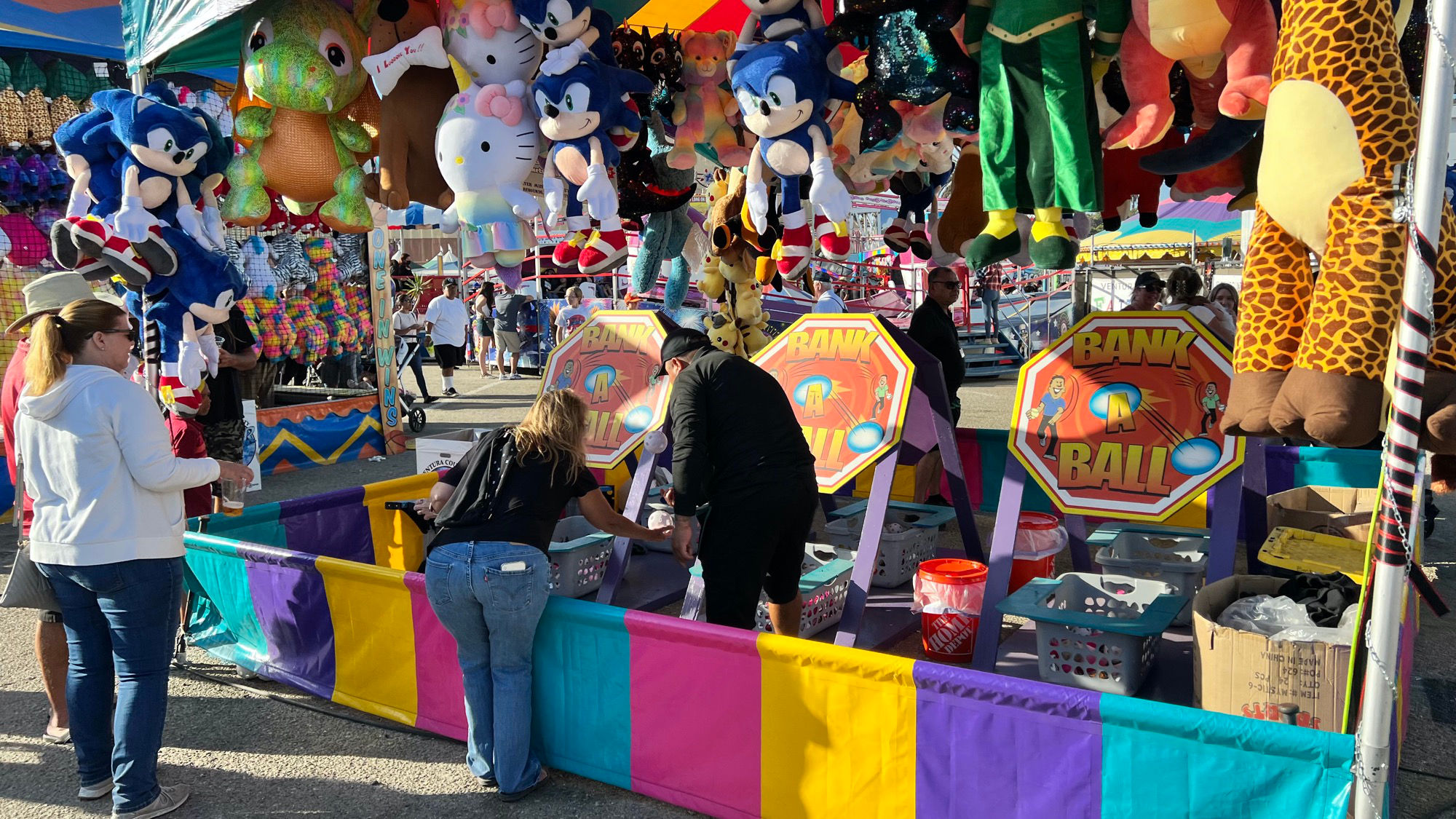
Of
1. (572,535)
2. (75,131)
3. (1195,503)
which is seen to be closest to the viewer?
(75,131)

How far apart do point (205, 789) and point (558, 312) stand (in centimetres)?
1412

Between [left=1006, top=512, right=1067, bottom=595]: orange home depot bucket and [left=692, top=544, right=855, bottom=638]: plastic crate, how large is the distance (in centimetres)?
89

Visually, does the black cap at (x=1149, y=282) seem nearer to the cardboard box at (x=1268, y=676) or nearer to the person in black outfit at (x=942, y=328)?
the person in black outfit at (x=942, y=328)

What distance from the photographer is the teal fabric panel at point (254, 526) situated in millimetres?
4887

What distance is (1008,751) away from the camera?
276 centimetres

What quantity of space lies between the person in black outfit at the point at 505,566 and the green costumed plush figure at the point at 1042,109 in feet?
5.23

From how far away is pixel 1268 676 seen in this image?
312 centimetres

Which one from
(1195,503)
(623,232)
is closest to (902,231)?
(623,232)

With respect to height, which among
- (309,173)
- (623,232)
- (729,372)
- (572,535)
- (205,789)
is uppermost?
(309,173)

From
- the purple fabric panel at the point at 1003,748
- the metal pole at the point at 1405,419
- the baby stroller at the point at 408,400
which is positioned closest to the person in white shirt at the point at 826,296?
the baby stroller at the point at 408,400

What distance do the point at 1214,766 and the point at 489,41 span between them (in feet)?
11.8

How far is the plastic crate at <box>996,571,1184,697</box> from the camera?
3.67 meters

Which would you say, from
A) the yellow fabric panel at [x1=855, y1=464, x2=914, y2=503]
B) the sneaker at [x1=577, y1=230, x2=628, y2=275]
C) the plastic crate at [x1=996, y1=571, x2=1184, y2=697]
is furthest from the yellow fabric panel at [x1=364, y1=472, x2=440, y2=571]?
the plastic crate at [x1=996, y1=571, x2=1184, y2=697]

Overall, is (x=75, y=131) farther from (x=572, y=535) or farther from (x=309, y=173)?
(x=572, y=535)
